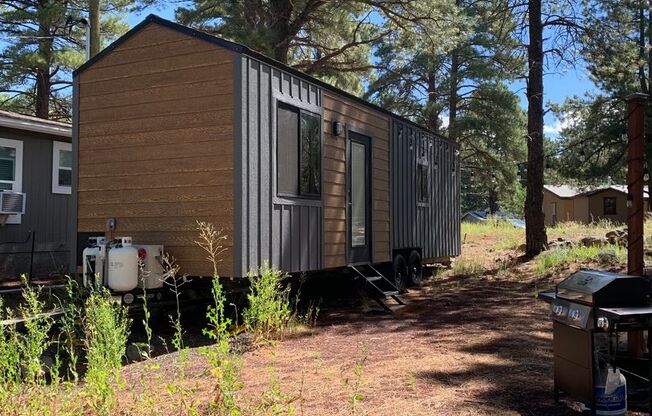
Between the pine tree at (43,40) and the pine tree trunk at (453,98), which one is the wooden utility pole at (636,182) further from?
the pine tree trunk at (453,98)

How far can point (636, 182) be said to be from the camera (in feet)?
14.7

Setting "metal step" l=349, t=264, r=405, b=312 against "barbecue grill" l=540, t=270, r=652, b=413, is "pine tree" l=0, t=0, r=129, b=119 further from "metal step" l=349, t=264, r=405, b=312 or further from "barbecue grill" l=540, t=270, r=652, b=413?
"barbecue grill" l=540, t=270, r=652, b=413

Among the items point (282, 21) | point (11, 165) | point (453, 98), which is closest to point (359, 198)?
point (11, 165)

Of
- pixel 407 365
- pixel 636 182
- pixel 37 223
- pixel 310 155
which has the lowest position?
pixel 407 365

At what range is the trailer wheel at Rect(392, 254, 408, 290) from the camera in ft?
31.7

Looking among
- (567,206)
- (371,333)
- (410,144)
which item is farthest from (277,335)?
(567,206)

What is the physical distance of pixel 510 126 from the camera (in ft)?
77.0

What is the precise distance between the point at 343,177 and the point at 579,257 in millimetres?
5711

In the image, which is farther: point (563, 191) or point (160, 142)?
point (563, 191)

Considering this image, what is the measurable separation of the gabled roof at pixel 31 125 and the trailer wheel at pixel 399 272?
250 inches

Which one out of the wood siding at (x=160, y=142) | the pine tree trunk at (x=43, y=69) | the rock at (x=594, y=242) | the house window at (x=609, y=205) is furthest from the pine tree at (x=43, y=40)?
the house window at (x=609, y=205)

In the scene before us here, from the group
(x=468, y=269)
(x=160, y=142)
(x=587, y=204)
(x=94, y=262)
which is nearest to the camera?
(x=94, y=262)

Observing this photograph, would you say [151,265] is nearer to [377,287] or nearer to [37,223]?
[377,287]

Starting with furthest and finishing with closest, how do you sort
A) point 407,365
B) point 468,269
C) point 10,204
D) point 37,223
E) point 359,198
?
point 468,269
point 37,223
point 10,204
point 359,198
point 407,365
